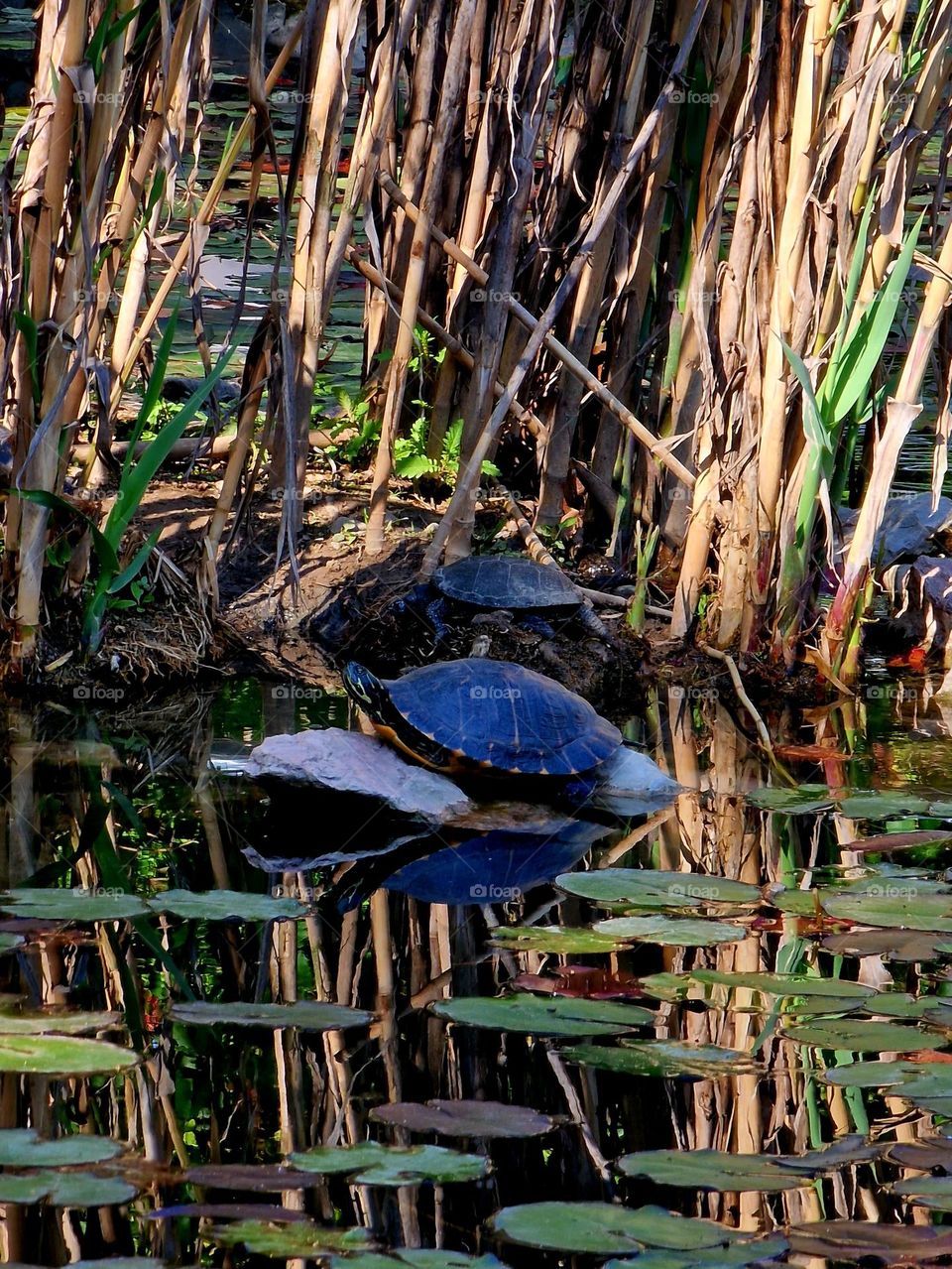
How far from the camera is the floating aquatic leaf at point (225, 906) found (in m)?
3.14

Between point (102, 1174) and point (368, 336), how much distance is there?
→ 4527 millimetres

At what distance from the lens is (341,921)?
3195 millimetres

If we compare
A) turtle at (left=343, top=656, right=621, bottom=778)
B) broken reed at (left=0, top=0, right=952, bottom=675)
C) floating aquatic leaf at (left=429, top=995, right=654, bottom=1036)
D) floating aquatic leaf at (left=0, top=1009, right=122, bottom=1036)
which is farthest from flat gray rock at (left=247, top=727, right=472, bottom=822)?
floating aquatic leaf at (left=0, top=1009, right=122, bottom=1036)

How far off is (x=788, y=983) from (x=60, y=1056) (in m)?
1.39

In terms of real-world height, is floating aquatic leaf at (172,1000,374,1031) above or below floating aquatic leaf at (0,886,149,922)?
above

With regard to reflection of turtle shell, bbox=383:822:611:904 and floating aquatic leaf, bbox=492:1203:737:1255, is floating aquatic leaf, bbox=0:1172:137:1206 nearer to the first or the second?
floating aquatic leaf, bbox=492:1203:737:1255

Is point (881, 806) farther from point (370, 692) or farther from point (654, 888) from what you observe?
point (370, 692)

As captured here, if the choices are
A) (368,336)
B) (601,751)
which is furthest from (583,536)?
(601,751)

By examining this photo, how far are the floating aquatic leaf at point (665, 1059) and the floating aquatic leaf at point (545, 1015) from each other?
6cm

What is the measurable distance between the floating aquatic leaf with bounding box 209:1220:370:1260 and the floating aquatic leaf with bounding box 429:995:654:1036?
2.34 ft

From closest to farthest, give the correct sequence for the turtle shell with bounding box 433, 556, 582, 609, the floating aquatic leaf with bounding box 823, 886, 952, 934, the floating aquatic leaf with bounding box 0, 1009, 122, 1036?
the floating aquatic leaf with bounding box 0, 1009, 122, 1036 < the floating aquatic leaf with bounding box 823, 886, 952, 934 < the turtle shell with bounding box 433, 556, 582, 609

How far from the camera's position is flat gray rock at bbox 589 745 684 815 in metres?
4.22

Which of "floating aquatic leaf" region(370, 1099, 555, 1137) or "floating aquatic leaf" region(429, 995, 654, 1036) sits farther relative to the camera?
"floating aquatic leaf" region(429, 995, 654, 1036)

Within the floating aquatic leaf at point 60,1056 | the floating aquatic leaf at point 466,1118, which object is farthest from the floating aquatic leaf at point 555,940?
the floating aquatic leaf at point 60,1056
